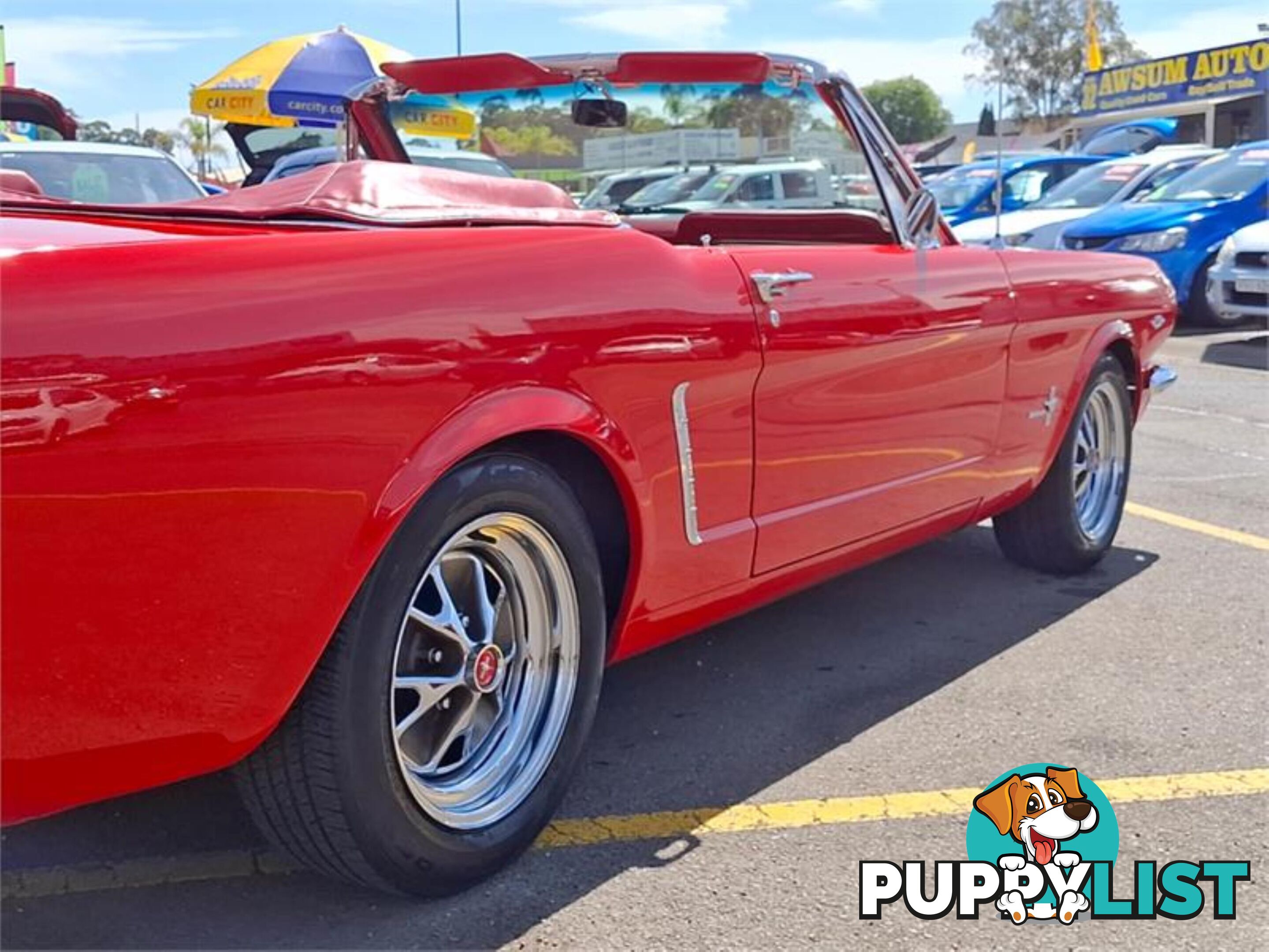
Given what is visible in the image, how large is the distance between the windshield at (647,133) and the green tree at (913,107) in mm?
77209

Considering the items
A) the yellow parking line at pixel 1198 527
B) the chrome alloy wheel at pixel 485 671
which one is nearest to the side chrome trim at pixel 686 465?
the chrome alloy wheel at pixel 485 671

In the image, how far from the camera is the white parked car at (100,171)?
7324 mm

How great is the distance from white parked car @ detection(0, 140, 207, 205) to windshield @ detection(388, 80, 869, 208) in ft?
11.6

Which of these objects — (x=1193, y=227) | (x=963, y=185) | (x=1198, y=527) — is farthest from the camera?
(x=963, y=185)

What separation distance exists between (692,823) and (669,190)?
2140mm

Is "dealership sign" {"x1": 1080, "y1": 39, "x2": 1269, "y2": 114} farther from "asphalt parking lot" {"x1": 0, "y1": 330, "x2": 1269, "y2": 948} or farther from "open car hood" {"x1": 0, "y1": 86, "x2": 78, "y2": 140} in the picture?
"asphalt parking lot" {"x1": 0, "y1": 330, "x2": 1269, "y2": 948}

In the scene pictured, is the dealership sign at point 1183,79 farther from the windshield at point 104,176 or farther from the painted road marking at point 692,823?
the painted road marking at point 692,823

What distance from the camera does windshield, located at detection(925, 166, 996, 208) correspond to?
17562 millimetres

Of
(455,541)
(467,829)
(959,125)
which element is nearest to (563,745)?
(467,829)

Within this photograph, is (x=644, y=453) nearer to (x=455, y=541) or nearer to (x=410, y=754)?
(x=455, y=541)

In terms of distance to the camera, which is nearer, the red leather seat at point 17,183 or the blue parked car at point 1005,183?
the red leather seat at point 17,183

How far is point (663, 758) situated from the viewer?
10.3 feet

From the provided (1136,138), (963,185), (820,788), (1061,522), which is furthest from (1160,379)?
(1136,138)

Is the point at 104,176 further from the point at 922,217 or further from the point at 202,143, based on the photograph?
the point at 202,143
